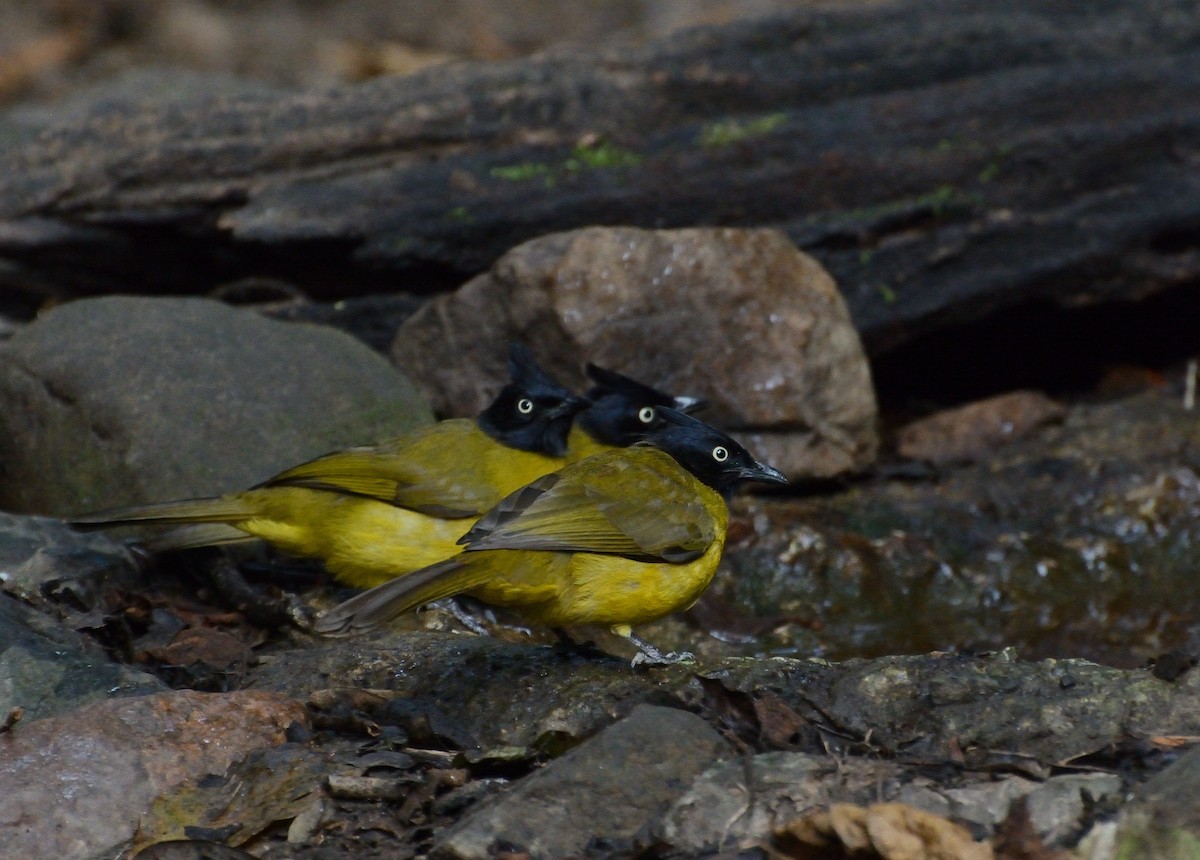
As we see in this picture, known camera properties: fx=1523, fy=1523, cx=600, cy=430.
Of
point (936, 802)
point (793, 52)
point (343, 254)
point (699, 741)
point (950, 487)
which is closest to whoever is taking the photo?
point (936, 802)

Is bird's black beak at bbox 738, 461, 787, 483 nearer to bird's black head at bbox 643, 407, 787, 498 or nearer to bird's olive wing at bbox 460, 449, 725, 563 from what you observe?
bird's black head at bbox 643, 407, 787, 498

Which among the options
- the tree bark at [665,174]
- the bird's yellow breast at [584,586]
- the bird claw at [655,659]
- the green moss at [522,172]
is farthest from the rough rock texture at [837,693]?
the green moss at [522,172]

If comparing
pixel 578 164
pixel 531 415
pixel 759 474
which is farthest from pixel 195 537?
pixel 578 164

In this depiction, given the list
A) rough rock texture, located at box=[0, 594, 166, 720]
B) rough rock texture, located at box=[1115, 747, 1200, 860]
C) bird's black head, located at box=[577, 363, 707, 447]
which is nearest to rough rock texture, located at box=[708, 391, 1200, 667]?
bird's black head, located at box=[577, 363, 707, 447]

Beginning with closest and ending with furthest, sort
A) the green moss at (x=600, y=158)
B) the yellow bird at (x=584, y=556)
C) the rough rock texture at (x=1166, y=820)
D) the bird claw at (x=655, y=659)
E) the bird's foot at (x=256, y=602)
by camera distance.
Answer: the rough rock texture at (x=1166, y=820)
the yellow bird at (x=584, y=556)
the bird claw at (x=655, y=659)
the bird's foot at (x=256, y=602)
the green moss at (x=600, y=158)

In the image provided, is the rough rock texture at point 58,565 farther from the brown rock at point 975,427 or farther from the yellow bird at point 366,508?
the brown rock at point 975,427

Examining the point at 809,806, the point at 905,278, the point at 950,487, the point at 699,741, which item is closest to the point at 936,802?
the point at 809,806

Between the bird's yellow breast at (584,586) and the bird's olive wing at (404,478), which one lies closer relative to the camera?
the bird's yellow breast at (584,586)

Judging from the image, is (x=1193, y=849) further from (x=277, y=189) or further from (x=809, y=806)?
(x=277, y=189)
